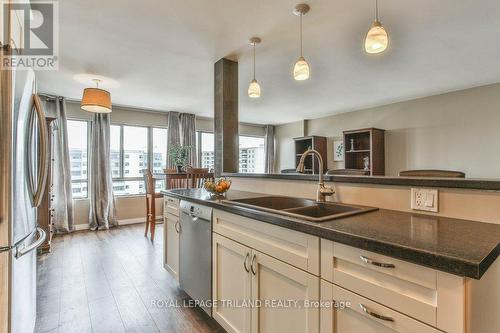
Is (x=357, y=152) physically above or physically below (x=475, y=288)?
above

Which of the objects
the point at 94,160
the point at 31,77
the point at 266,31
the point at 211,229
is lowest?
the point at 211,229

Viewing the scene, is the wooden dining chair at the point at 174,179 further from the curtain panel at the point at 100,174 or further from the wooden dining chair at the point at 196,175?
the curtain panel at the point at 100,174

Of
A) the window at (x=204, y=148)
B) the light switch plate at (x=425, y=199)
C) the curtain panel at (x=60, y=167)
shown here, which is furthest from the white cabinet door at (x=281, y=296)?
the window at (x=204, y=148)

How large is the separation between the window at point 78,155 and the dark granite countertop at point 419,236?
4.52m

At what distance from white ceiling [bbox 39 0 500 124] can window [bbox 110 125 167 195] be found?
111 cm

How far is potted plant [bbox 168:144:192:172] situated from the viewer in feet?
15.7

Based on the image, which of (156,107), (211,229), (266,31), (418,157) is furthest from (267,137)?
(211,229)

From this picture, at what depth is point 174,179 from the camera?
4.03 metres

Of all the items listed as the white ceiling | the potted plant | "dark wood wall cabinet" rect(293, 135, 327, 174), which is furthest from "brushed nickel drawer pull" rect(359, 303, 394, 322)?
"dark wood wall cabinet" rect(293, 135, 327, 174)

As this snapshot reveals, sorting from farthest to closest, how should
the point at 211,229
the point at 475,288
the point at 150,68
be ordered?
the point at 150,68, the point at 211,229, the point at 475,288

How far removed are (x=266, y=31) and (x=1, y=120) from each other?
1.89 m

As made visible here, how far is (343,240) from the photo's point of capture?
94cm

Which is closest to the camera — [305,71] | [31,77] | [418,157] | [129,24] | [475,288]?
[475,288]

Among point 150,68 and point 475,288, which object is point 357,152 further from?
point 475,288
